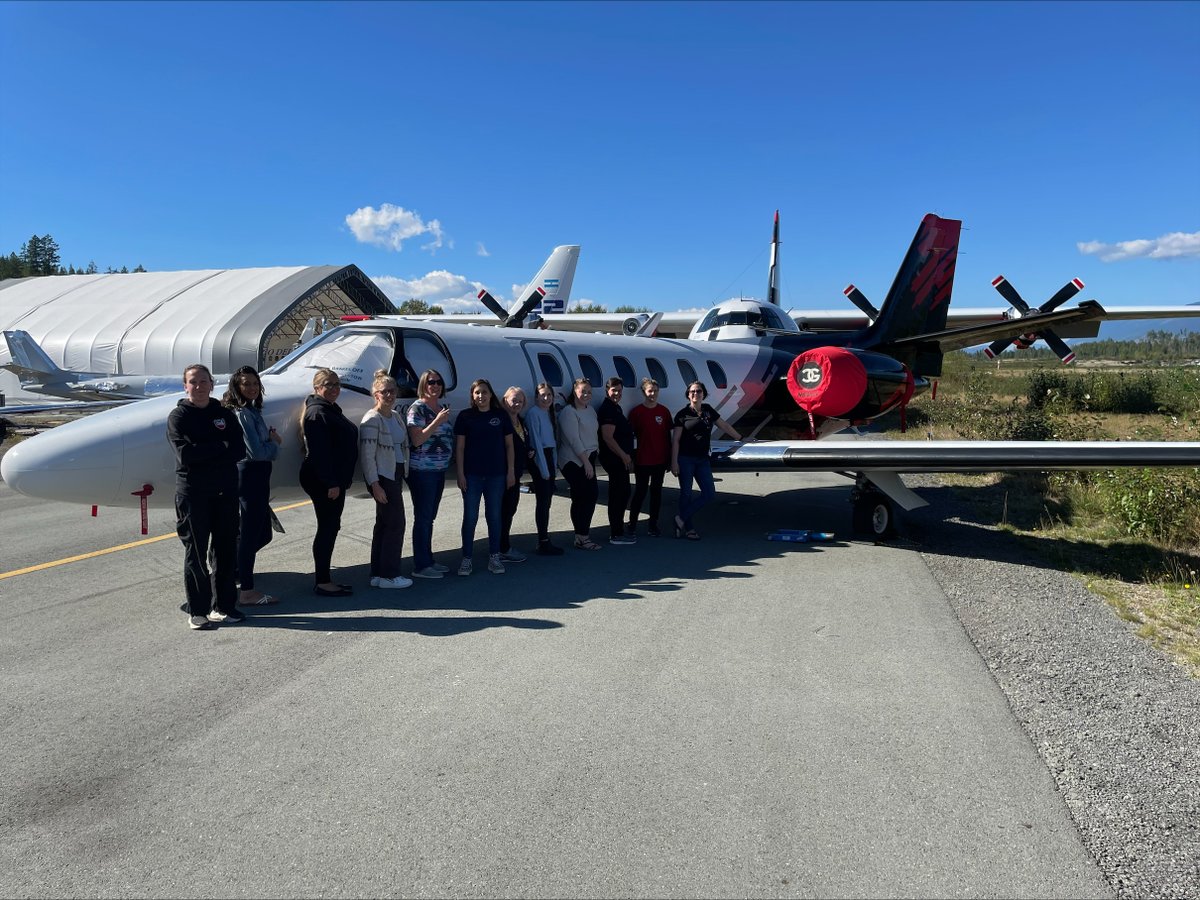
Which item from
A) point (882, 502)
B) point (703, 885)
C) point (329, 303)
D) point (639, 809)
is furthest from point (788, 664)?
point (329, 303)

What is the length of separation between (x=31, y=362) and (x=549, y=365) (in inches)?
1030

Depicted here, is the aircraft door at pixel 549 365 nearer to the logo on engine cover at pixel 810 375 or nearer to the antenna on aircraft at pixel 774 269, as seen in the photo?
the logo on engine cover at pixel 810 375

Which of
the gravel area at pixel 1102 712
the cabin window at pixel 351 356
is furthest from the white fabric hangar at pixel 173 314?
the gravel area at pixel 1102 712

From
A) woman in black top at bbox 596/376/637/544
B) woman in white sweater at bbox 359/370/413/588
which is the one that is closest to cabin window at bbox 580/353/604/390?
woman in black top at bbox 596/376/637/544

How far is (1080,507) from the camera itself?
11008 mm

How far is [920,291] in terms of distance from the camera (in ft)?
49.9

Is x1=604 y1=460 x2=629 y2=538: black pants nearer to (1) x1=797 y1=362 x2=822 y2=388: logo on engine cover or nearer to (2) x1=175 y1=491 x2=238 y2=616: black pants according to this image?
(1) x1=797 y1=362 x2=822 y2=388: logo on engine cover

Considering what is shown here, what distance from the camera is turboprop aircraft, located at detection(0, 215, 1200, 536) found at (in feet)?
20.2

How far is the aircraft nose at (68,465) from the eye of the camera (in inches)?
232

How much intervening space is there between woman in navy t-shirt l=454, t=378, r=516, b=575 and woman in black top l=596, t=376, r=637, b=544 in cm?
171

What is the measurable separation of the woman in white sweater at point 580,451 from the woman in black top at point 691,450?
1039mm

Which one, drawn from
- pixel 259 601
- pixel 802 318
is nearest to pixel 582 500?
pixel 259 601

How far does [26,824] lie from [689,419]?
7.13 metres

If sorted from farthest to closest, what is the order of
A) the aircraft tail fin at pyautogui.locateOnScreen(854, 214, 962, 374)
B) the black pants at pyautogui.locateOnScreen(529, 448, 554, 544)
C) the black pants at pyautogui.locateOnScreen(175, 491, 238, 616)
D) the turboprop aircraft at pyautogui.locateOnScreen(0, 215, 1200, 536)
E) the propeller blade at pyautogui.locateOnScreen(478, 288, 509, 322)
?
the propeller blade at pyautogui.locateOnScreen(478, 288, 509, 322) < the aircraft tail fin at pyautogui.locateOnScreen(854, 214, 962, 374) < the black pants at pyautogui.locateOnScreen(529, 448, 554, 544) < the turboprop aircraft at pyautogui.locateOnScreen(0, 215, 1200, 536) < the black pants at pyautogui.locateOnScreen(175, 491, 238, 616)
